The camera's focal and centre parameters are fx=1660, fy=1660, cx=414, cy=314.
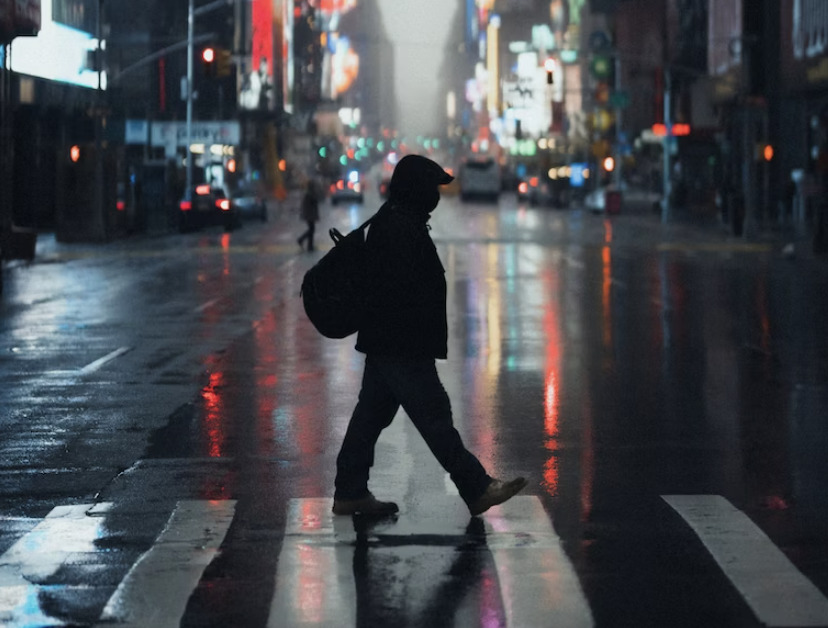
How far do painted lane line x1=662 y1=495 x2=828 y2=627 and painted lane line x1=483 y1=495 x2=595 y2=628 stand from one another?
722mm

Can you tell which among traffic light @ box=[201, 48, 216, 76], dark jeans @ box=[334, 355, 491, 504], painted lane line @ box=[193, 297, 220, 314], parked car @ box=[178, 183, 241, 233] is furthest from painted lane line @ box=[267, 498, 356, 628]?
parked car @ box=[178, 183, 241, 233]

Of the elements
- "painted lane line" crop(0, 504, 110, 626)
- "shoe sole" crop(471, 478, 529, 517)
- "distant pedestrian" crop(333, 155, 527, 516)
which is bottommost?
"painted lane line" crop(0, 504, 110, 626)

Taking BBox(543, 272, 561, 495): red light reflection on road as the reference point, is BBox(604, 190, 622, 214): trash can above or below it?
above

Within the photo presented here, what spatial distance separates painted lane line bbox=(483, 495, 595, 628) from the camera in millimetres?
6730

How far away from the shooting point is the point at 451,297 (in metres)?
26.3

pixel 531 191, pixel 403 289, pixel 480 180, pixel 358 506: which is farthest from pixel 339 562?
pixel 480 180

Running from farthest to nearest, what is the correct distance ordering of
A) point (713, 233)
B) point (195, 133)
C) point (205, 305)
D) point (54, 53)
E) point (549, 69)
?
point (195, 133) < point (549, 69) < point (54, 53) < point (713, 233) < point (205, 305)

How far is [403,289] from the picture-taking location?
8609 millimetres

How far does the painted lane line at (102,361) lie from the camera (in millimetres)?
16453

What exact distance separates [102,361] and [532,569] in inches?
411

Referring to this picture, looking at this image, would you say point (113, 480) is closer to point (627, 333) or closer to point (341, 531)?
point (341, 531)

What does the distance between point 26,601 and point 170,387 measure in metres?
8.04

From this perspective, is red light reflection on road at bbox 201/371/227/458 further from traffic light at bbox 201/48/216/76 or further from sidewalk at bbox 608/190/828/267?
traffic light at bbox 201/48/216/76

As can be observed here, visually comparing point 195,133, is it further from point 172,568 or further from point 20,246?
point 172,568
